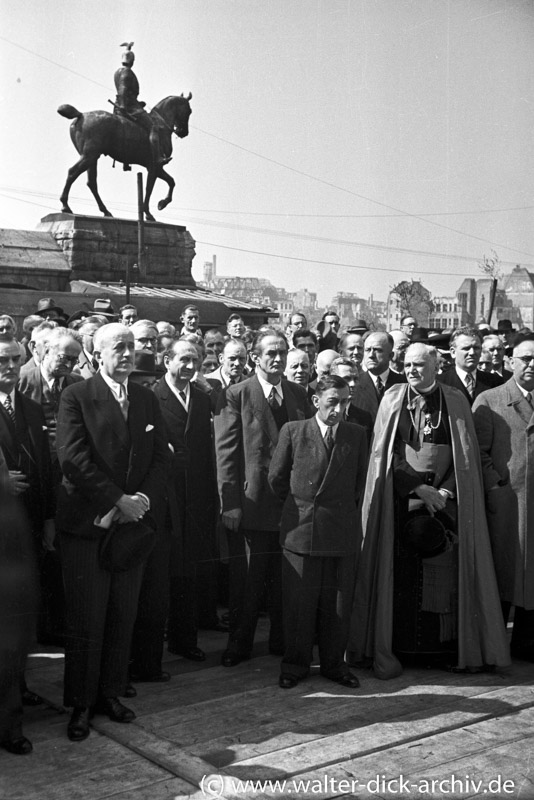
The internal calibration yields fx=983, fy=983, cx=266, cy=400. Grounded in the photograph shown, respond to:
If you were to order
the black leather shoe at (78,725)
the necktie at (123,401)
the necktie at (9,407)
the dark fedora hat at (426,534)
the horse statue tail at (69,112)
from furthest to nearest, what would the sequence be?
1. the horse statue tail at (69,112)
2. the dark fedora hat at (426,534)
3. the necktie at (9,407)
4. the necktie at (123,401)
5. the black leather shoe at (78,725)

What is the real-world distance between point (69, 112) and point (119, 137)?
128cm

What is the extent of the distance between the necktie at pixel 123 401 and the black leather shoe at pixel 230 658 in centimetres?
177

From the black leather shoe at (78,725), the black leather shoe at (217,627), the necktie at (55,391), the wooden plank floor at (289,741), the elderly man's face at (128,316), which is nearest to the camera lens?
the wooden plank floor at (289,741)

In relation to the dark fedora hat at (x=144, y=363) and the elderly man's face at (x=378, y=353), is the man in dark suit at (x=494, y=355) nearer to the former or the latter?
the elderly man's face at (x=378, y=353)

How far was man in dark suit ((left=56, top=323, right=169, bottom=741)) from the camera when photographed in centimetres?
494

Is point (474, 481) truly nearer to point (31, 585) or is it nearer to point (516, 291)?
point (31, 585)

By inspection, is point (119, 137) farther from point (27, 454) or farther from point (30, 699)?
point (30, 699)

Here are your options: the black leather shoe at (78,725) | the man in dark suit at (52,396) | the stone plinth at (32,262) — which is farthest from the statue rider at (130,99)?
the black leather shoe at (78,725)

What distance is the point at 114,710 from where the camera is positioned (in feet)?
16.3

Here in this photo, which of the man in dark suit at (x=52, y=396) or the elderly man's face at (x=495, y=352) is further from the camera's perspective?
the elderly man's face at (x=495, y=352)

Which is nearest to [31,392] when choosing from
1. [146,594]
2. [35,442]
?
[35,442]

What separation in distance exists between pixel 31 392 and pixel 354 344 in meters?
2.85

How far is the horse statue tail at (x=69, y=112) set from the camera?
19.8 meters

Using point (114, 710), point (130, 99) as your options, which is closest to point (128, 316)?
point (114, 710)
